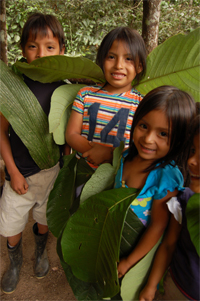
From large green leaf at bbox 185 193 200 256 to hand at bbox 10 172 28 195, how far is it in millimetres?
718

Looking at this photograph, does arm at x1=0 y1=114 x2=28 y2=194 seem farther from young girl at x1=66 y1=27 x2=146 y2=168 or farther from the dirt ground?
the dirt ground

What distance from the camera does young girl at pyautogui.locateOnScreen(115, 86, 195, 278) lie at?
548mm

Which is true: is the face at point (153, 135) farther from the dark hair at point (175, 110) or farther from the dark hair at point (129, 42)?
the dark hair at point (129, 42)

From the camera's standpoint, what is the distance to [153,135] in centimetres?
56

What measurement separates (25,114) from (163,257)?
26.4 inches

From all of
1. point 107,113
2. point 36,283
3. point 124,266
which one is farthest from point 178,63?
point 36,283

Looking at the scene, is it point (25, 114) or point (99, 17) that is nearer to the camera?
point (25, 114)

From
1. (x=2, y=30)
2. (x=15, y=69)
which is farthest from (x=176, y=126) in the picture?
(x=2, y=30)

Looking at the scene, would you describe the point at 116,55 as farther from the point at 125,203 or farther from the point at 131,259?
the point at 131,259

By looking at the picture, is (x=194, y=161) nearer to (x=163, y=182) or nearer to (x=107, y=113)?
(x=163, y=182)

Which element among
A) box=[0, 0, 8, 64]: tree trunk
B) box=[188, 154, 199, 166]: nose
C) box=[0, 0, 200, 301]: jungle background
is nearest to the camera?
box=[188, 154, 199, 166]: nose

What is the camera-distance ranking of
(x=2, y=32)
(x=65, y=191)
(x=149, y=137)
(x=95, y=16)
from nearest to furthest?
(x=149, y=137)
(x=65, y=191)
(x=2, y=32)
(x=95, y=16)

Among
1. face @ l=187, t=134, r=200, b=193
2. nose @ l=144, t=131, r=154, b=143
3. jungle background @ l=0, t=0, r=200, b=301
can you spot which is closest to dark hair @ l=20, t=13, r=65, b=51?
nose @ l=144, t=131, r=154, b=143

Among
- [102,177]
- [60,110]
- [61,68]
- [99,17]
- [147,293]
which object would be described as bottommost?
[147,293]
